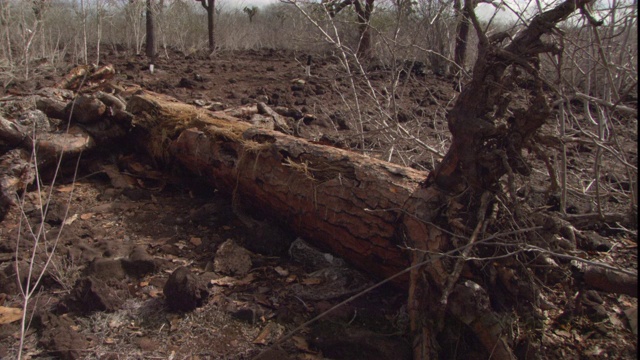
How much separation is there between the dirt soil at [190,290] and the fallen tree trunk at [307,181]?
19 cm

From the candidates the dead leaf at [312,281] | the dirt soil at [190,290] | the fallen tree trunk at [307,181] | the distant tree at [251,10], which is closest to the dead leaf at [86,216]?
the dirt soil at [190,290]

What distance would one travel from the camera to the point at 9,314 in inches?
101

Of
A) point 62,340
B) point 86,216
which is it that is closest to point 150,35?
point 86,216

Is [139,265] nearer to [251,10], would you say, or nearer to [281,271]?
[281,271]

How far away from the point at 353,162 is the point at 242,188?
0.89 metres

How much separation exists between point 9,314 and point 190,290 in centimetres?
89

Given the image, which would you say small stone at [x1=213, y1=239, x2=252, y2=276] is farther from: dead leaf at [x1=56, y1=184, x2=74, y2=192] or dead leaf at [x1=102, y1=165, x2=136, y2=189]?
dead leaf at [x1=56, y1=184, x2=74, y2=192]

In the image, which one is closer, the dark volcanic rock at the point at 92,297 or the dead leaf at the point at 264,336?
the dead leaf at the point at 264,336

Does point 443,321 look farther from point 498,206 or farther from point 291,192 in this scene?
point 291,192

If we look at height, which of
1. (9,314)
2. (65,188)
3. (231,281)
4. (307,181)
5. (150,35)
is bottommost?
(9,314)

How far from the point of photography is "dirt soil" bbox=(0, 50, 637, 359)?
2375 millimetres

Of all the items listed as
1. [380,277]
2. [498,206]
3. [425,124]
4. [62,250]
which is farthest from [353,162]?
[425,124]

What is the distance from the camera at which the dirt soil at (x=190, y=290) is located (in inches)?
93.5

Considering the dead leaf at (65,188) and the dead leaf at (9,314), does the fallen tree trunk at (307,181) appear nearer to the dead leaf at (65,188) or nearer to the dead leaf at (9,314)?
the dead leaf at (65,188)
